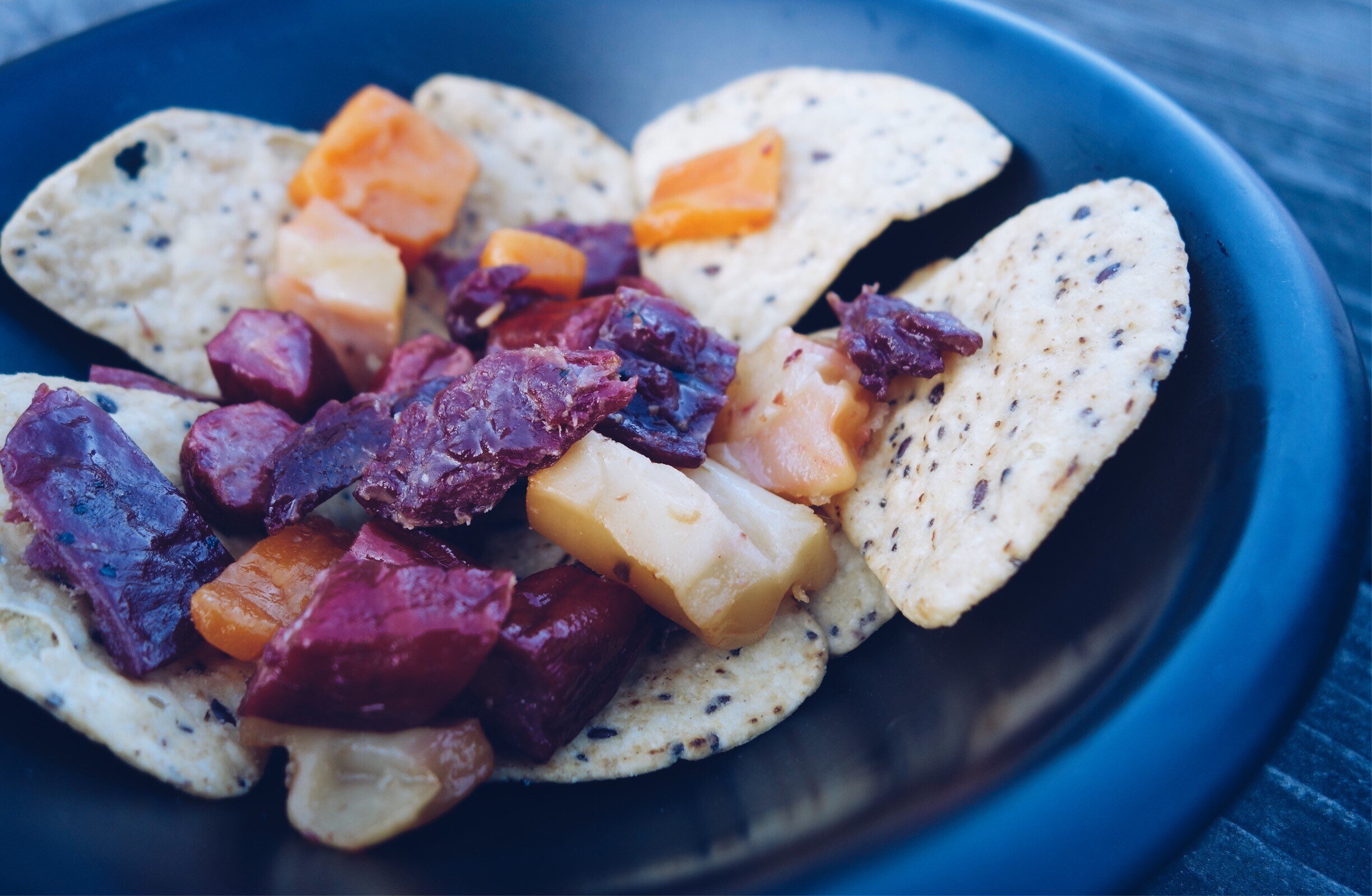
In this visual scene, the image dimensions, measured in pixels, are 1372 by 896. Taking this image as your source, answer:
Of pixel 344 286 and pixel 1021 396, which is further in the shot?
pixel 344 286

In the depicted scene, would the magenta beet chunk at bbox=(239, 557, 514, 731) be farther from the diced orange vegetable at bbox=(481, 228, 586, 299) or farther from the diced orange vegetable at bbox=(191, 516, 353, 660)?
the diced orange vegetable at bbox=(481, 228, 586, 299)

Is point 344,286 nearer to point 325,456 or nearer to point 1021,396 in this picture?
point 325,456

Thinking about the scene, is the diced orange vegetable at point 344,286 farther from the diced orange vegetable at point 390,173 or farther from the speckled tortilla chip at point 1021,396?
the speckled tortilla chip at point 1021,396

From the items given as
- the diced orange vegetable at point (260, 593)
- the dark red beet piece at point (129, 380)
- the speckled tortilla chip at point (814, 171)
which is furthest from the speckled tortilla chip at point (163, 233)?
the speckled tortilla chip at point (814, 171)

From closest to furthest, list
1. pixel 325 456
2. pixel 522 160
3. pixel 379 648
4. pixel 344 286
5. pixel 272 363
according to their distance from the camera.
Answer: pixel 379 648 < pixel 325 456 < pixel 272 363 < pixel 344 286 < pixel 522 160

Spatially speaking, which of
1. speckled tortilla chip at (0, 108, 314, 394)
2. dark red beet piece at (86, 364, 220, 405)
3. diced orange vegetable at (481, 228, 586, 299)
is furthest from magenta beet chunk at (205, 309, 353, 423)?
diced orange vegetable at (481, 228, 586, 299)

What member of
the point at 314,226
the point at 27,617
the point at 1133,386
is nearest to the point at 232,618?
the point at 27,617

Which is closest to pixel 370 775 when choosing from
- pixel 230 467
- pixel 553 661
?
pixel 553 661
